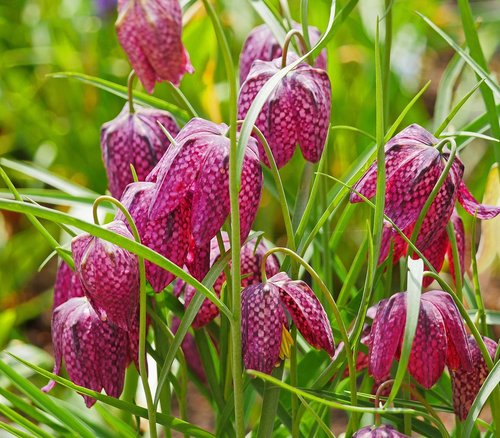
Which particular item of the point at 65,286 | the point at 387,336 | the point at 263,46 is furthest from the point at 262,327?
the point at 263,46

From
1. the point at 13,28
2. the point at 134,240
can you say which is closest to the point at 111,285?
the point at 134,240

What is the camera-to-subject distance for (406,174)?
1.03 meters

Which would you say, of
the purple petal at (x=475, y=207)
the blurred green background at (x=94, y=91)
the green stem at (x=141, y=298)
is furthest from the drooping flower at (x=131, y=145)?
the blurred green background at (x=94, y=91)

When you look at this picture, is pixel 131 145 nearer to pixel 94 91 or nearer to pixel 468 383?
pixel 468 383

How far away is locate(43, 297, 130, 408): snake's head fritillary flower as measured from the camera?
106 centimetres

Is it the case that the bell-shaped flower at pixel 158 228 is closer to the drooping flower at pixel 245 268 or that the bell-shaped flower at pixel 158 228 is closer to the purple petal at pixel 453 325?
the drooping flower at pixel 245 268

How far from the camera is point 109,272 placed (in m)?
0.96

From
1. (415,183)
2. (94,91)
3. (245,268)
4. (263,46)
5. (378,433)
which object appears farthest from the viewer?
(94,91)

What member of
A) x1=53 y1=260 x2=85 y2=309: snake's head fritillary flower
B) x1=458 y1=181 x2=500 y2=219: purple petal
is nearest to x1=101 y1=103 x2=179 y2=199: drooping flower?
x1=53 y1=260 x2=85 y2=309: snake's head fritillary flower

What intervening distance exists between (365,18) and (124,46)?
1968 mm

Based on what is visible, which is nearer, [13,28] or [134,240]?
[134,240]

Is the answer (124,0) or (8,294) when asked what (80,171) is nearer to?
(8,294)

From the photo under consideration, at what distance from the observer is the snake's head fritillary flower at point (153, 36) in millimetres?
1019

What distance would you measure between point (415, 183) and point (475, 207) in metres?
0.12
